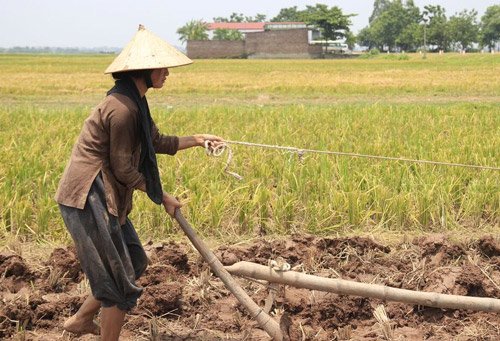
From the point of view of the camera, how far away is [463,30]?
8419cm

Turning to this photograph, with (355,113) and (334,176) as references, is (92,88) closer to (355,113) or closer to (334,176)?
(355,113)

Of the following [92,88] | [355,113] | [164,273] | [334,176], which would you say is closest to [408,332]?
[164,273]

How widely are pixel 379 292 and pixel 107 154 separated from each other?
1.16 m

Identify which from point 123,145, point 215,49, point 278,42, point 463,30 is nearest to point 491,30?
point 463,30

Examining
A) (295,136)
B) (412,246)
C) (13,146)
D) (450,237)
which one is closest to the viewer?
(412,246)

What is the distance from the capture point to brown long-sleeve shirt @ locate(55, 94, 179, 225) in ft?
8.02

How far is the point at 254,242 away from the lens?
421 centimetres

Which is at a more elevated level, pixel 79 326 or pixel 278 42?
pixel 278 42

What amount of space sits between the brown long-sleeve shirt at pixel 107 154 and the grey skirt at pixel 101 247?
35mm

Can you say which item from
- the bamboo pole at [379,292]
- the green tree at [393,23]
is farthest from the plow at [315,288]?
the green tree at [393,23]

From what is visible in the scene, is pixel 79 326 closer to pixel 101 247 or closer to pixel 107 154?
pixel 101 247

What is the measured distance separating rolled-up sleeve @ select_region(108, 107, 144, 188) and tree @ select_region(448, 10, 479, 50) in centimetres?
8287

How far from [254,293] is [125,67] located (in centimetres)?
145

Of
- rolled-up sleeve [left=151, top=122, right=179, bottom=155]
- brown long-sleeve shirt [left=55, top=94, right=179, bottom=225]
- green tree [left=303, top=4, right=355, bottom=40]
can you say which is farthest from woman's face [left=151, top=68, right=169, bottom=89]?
green tree [left=303, top=4, right=355, bottom=40]
